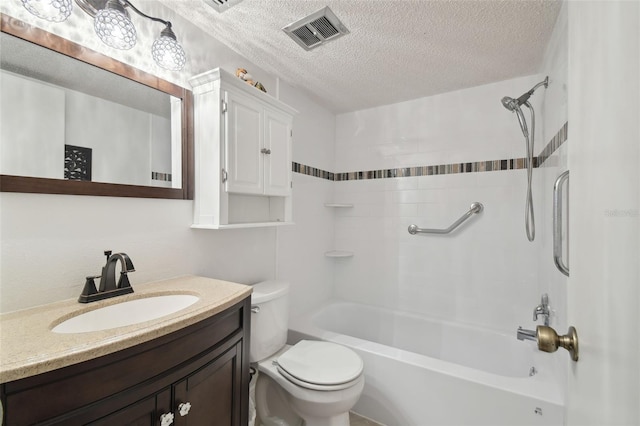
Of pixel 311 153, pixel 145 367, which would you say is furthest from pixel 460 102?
pixel 145 367

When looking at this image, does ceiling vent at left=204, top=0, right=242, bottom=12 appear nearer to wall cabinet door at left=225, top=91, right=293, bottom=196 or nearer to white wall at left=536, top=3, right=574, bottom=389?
wall cabinet door at left=225, top=91, right=293, bottom=196

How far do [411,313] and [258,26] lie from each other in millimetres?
2371

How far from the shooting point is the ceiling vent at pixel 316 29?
4.68ft

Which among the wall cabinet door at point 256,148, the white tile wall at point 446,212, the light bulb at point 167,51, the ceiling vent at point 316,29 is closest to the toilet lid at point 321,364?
the wall cabinet door at point 256,148

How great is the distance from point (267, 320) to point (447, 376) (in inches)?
40.9

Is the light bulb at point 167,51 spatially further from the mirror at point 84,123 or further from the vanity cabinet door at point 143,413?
the vanity cabinet door at point 143,413

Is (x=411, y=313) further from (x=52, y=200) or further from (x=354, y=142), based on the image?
(x=52, y=200)

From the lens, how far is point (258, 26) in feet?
4.95

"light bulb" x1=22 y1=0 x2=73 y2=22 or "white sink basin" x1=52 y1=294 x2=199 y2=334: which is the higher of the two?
"light bulb" x1=22 y1=0 x2=73 y2=22

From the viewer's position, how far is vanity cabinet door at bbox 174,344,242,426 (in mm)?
897

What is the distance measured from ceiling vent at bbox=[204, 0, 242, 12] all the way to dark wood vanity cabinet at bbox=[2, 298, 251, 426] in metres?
1.39

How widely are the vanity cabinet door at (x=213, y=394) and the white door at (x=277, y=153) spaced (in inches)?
37.3

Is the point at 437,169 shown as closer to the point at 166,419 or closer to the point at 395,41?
the point at 395,41

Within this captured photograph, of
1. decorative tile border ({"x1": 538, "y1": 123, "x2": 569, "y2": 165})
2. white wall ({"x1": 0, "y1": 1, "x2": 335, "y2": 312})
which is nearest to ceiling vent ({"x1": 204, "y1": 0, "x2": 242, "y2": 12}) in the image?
white wall ({"x1": 0, "y1": 1, "x2": 335, "y2": 312})
